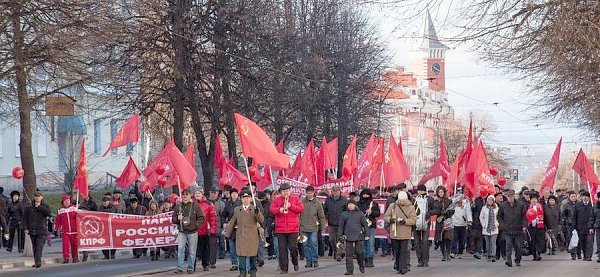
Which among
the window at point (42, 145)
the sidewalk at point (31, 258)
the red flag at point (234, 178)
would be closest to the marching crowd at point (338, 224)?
the sidewalk at point (31, 258)

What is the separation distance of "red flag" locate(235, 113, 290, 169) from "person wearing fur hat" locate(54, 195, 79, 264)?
5.61 metres

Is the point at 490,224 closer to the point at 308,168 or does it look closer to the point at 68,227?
the point at 68,227

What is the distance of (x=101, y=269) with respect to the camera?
2438cm

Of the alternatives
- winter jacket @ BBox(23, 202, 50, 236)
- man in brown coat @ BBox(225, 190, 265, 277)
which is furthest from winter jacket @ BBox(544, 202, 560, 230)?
winter jacket @ BBox(23, 202, 50, 236)

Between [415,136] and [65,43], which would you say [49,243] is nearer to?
[65,43]

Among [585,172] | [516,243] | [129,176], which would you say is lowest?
[516,243]

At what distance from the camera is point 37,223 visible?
974 inches

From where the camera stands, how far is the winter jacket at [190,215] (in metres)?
21.7

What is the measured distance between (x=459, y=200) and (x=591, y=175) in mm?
3286

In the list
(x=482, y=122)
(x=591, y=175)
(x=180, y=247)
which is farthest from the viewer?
(x=482, y=122)

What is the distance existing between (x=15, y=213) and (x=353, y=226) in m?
11.9

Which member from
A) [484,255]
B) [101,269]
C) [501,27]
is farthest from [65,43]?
[484,255]

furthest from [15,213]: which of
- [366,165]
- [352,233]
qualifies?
[352,233]

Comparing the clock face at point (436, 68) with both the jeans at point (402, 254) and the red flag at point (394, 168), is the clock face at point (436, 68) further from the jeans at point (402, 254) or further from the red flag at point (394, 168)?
the jeans at point (402, 254)
